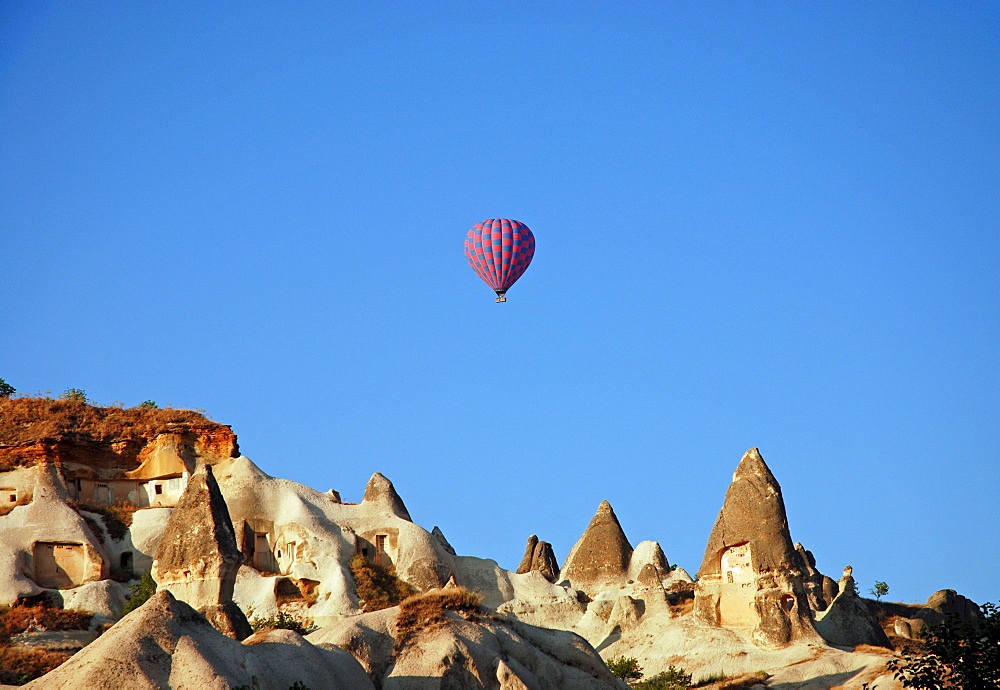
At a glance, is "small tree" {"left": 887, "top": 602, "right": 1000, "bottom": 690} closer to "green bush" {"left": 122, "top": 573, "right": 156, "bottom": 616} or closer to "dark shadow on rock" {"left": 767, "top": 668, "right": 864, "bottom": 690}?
"dark shadow on rock" {"left": 767, "top": 668, "right": 864, "bottom": 690}

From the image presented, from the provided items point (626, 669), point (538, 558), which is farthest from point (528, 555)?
point (626, 669)

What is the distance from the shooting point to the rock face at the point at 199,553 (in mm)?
29047

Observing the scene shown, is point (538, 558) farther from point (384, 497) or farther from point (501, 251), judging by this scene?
point (501, 251)

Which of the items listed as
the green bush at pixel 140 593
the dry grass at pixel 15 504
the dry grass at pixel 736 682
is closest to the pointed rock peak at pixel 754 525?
the dry grass at pixel 736 682

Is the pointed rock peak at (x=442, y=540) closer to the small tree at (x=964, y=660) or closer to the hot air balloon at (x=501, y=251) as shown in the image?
the hot air balloon at (x=501, y=251)

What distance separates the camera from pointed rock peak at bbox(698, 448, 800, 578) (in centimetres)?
4178

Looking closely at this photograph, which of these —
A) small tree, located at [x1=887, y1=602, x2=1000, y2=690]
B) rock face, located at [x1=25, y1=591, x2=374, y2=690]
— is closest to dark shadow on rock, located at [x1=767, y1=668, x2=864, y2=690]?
small tree, located at [x1=887, y1=602, x2=1000, y2=690]

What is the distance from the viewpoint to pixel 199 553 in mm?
29750

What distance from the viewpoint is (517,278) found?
56594 millimetres

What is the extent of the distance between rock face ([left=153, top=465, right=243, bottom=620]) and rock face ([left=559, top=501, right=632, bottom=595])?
20.0 meters

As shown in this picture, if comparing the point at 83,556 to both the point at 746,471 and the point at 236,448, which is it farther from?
the point at 746,471

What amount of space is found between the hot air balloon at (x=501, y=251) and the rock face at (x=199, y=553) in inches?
1020

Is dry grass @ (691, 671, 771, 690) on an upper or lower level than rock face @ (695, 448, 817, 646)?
lower

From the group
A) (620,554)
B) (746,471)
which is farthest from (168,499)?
(746,471)
